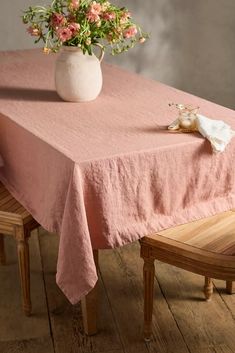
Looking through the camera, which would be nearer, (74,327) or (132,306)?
(74,327)

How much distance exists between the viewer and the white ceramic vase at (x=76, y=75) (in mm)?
2289

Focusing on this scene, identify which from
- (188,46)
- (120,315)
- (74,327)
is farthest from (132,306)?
(188,46)

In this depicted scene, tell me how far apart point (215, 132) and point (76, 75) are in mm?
586

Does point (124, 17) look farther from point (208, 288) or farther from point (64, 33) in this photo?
point (208, 288)

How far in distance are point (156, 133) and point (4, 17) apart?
7.64 ft

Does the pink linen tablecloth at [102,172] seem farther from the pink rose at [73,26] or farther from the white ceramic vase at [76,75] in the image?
the pink rose at [73,26]

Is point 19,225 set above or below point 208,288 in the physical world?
above

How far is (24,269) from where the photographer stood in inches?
88.4

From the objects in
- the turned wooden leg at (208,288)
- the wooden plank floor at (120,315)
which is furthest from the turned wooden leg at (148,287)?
the turned wooden leg at (208,288)

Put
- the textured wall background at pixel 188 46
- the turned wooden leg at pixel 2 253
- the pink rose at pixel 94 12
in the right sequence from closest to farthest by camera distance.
A: the pink rose at pixel 94 12
the turned wooden leg at pixel 2 253
the textured wall background at pixel 188 46

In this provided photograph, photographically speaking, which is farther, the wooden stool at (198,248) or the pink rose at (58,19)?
the pink rose at (58,19)

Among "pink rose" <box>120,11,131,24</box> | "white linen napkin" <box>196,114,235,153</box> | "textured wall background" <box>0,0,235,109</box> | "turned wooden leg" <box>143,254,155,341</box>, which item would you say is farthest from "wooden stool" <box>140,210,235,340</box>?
"textured wall background" <box>0,0,235,109</box>

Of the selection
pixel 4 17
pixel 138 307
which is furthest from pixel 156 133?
pixel 4 17

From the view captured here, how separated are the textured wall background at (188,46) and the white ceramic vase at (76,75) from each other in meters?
1.94
